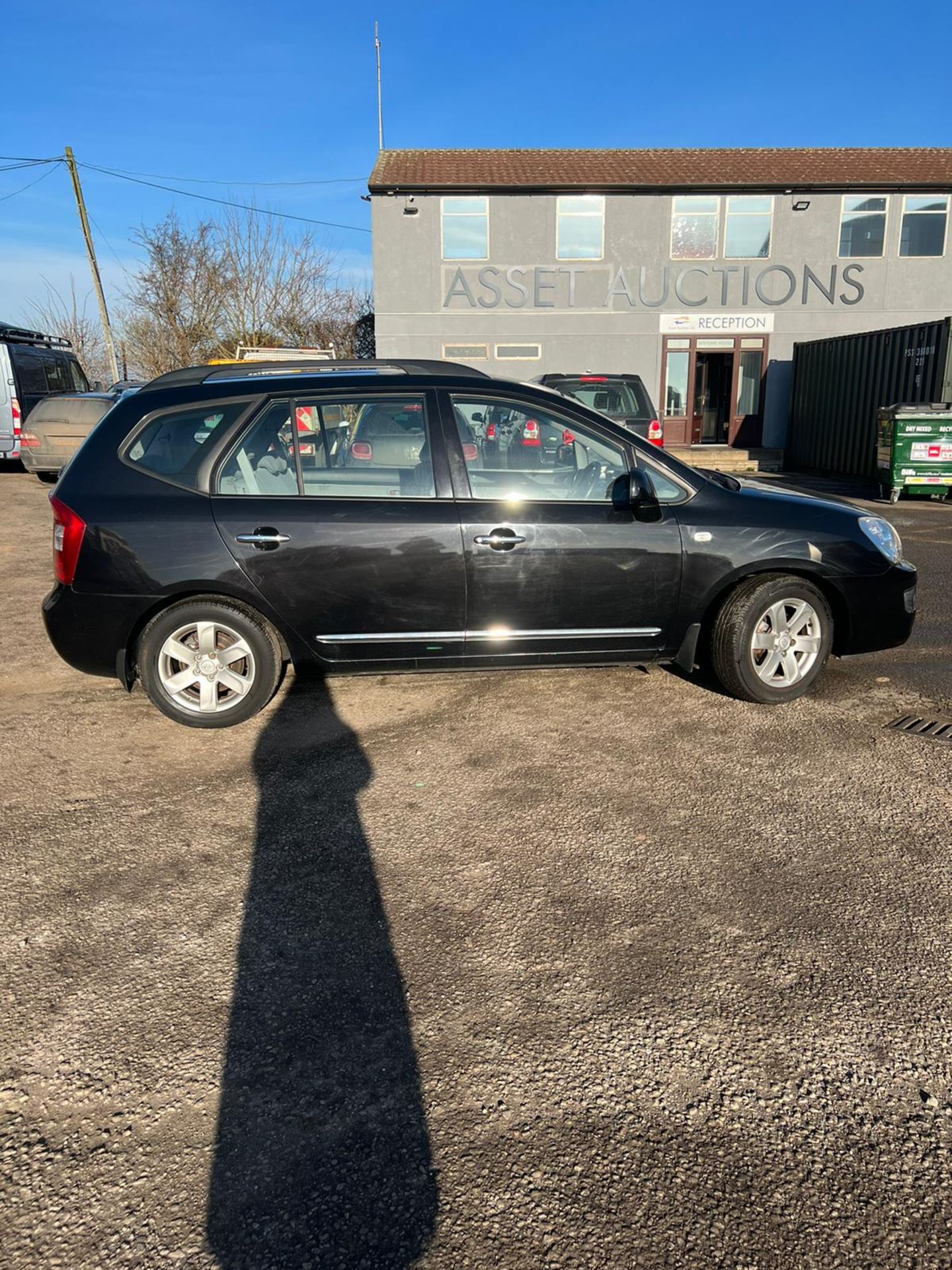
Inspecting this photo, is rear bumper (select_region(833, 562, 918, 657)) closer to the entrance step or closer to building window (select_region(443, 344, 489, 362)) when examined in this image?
the entrance step

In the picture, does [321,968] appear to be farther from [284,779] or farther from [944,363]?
[944,363]

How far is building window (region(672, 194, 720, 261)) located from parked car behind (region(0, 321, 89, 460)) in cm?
1469

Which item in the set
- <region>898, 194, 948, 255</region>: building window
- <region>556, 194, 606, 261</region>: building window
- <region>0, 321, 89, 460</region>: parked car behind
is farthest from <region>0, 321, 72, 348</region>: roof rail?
<region>898, 194, 948, 255</region>: building window

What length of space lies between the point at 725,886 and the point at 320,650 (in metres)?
2.27

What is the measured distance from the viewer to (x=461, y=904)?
9.27 ft

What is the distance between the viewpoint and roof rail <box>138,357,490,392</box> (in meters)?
4.39

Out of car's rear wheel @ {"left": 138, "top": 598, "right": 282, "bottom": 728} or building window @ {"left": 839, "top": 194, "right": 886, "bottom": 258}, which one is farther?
building window @ {"left": 839, "top": 194, "right": 886, "bottom": 258}

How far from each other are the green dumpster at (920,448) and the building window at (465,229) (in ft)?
37.6

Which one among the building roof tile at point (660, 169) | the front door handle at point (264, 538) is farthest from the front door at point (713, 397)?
the front door handle at point (264, 538)

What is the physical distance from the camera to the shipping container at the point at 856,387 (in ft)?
45.8

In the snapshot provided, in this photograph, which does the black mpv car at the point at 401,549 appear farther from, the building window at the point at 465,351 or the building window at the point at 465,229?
the building window at the point at 465,229

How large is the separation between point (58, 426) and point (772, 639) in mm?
14814

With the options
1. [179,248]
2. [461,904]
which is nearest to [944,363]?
[461,904]

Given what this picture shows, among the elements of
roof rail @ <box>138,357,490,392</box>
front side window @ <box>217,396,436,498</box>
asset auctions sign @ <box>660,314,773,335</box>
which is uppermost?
asset auctions sign @ <box>660,314,773,335</box>
